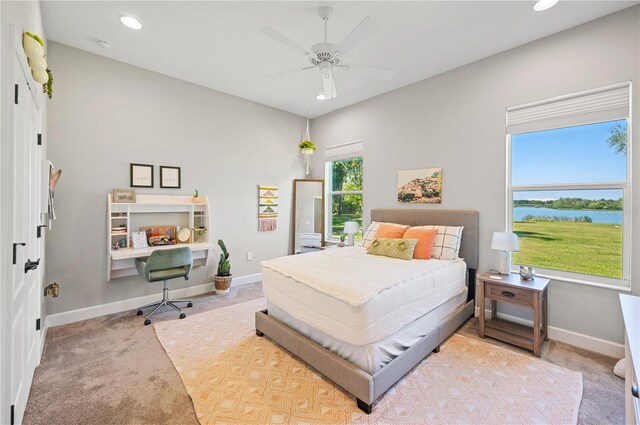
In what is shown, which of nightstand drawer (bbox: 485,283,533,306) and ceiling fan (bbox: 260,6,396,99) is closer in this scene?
ceiling fan (bbox: 260,6,396,99)

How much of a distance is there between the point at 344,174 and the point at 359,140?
72 centimetres

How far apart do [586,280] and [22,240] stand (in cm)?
451

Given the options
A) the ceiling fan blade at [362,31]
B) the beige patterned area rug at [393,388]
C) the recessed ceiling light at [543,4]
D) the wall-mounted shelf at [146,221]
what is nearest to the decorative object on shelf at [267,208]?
the wall-mounted shelf at [146,221]

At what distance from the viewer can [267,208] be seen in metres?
4.96

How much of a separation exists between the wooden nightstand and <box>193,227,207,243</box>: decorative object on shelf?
139 inches

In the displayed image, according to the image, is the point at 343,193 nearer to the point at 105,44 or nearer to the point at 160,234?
the point at 160,234

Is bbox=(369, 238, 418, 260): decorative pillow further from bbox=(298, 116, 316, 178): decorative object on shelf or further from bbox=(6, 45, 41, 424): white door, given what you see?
bbox=(6, 45, 41, 424): white door

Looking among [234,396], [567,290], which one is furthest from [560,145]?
[234,396]

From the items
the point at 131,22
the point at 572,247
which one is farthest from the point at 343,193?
the point at 131,22

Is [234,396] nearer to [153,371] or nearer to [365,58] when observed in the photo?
[153,371]

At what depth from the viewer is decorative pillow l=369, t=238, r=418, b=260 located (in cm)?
317

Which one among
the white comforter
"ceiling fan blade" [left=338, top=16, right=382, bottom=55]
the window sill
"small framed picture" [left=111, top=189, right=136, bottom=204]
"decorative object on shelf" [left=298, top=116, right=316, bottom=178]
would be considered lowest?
the window sill

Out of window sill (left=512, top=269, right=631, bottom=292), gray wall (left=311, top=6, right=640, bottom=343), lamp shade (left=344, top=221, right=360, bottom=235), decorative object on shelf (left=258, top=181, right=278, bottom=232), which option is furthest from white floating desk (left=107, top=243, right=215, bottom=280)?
window sill (left=512, top=269, right=631, bottom=292)

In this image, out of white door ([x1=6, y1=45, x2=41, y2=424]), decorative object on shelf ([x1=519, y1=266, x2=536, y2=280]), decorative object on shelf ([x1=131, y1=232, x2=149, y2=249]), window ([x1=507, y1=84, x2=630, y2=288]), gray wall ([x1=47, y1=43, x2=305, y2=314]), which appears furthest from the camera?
decorative object on shelf ([x1=131, y1=232, x2=149, y2=249])
